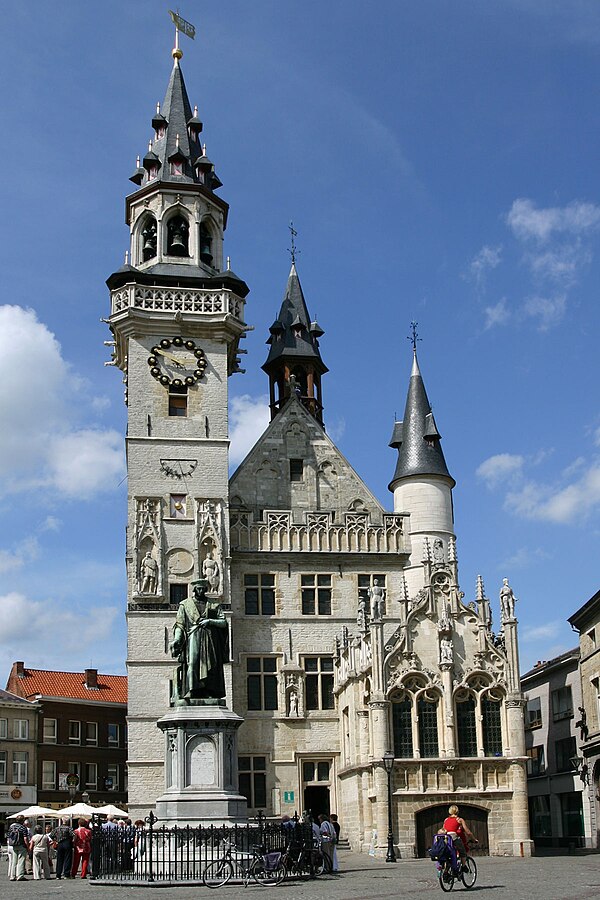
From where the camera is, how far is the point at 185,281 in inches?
1780

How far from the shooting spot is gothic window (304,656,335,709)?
42.5 meters

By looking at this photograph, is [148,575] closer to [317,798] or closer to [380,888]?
[317,798]

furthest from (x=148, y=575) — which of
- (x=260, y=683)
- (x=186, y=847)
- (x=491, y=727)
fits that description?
(x=186, y=847)

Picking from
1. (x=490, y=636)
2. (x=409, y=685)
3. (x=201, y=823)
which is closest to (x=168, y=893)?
(x=201, y=823)

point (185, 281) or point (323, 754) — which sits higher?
point (185, 281)

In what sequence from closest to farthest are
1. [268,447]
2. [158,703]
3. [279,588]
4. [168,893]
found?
1. [168,893]
2. [158,703]
3. [279,588]
4. [268,447]

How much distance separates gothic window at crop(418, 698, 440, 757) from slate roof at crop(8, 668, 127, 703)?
3186 centimetres

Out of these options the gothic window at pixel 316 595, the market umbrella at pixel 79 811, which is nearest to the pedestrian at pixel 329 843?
the market umbrella at pixel 79 811

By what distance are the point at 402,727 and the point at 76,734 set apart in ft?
105

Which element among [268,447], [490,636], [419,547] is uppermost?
[268,447]

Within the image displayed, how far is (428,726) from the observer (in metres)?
36.2

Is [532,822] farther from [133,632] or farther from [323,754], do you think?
[133,632]

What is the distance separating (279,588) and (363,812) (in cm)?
1002

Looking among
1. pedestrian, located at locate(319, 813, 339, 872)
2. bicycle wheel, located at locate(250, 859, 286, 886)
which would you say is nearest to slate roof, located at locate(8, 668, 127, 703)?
pedestrian, located at locate(319, 813, 339, 872)
